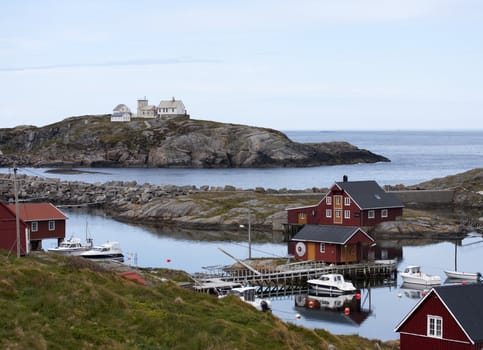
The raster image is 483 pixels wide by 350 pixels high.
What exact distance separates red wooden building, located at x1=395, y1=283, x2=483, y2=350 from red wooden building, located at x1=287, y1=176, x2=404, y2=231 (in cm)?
4522

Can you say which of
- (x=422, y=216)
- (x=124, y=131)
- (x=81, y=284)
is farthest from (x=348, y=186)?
(x=124, y=131)

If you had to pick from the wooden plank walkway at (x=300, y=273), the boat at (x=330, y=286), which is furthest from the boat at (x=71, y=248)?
the boat at (x=330, y=286)

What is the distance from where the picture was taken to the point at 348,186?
3071 inches

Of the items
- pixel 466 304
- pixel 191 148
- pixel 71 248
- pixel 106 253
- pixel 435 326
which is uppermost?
pixel 191 148

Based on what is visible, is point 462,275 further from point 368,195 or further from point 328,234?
point 368,195

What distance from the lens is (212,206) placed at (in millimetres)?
93438

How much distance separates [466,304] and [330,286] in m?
24.1

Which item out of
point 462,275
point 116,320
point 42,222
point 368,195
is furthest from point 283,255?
point 116,320

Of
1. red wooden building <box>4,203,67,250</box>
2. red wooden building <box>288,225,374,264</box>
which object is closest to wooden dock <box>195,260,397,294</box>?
red wooden building <box>288,225,374,264</box>

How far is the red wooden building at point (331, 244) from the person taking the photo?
200ft

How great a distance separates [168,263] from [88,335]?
1833 inches

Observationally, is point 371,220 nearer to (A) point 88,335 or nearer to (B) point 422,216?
(B) point 422,216

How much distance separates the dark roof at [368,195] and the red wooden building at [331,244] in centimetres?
1471

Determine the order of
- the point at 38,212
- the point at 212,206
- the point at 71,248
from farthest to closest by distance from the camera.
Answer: the point at 212,206 → the point at 71,248 → the point at 38,212
